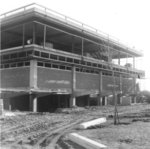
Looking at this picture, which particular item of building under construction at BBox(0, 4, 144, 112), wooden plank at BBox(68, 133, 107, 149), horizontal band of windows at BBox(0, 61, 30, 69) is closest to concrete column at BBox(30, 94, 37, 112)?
building under construction at BBox(0, 4, 144, 112)

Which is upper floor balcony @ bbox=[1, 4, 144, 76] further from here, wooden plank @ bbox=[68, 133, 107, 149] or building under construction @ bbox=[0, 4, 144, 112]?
wooden plank @ bbox=[68, 133, 107, 149]

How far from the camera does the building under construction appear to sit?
24066 mm

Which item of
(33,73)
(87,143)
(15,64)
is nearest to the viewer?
(87,143)

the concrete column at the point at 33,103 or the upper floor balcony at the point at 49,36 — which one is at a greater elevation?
the upper floor balcony at the point at 49,36

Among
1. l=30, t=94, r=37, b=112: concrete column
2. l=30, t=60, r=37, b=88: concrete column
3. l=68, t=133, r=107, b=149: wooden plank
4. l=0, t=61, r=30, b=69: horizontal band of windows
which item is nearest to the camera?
l=68, t=133, r=107, b=149: wooden plank

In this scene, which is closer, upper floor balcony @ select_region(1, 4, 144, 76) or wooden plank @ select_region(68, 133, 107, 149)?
wooden plank @ select_region(68, 133, 107, 149)

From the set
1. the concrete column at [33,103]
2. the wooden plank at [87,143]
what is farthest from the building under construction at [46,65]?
the wooden plank at [87,143]

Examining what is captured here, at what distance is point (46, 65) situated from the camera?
2589 cm

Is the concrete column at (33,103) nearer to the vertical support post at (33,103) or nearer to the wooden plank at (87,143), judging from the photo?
the vertical support post at (33,103)

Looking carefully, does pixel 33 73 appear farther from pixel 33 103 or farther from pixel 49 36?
pixel 49 36

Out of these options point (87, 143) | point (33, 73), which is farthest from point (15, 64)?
point (87, 143)

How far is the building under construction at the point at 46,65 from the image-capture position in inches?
947

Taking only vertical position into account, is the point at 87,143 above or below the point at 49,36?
below

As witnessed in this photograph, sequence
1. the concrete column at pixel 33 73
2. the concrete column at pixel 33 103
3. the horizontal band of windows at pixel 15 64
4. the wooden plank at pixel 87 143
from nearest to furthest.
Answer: the wooden plank at pixel 87 143
the concrete column at pixel 33 103
the concrete column at pixel 33 73
the horizontal band of windows at pixel 15 64
